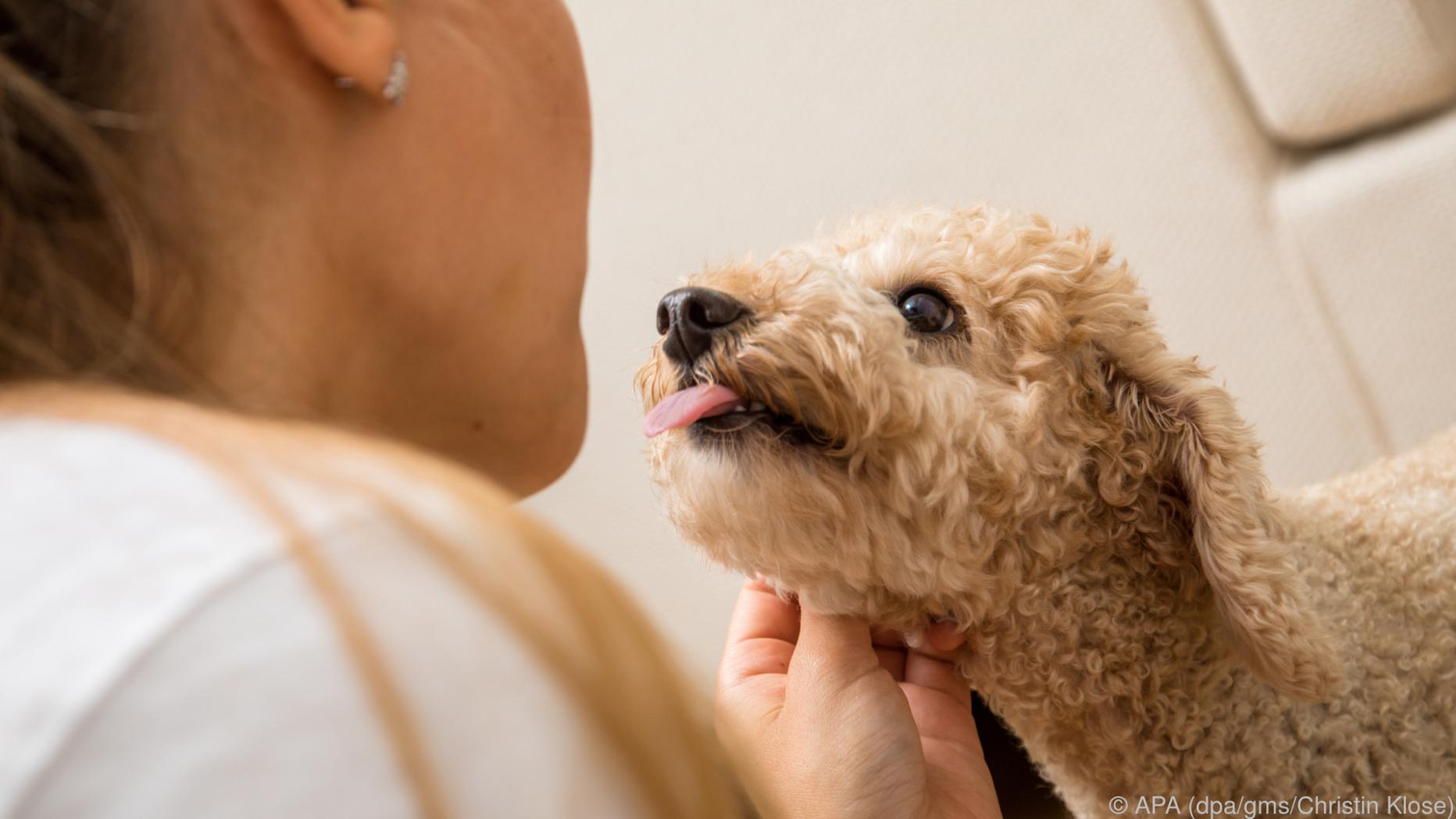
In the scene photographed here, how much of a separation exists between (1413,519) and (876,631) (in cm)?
45

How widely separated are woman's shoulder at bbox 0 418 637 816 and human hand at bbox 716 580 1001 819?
0.29 meters

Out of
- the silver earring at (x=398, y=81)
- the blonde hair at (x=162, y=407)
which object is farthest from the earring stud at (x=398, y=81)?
the blonde hair at (x=162, y=407)

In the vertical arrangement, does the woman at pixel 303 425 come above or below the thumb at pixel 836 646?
above

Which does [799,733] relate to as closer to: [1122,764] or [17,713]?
[1122,764]

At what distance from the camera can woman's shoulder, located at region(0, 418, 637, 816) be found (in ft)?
0.88

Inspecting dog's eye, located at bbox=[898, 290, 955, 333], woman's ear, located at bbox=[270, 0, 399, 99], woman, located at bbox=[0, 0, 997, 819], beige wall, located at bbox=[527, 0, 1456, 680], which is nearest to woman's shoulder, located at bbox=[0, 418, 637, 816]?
woman, located at bbox=[0, 0, 997, 819]

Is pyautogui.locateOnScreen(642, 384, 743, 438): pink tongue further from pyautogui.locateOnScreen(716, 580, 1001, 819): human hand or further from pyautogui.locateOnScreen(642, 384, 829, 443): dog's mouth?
pyautogui.locateOnScreen(716, 580, 1001, 819): human hand

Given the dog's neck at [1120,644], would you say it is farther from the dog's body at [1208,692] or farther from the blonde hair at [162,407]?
the blonde hair at [162,407]

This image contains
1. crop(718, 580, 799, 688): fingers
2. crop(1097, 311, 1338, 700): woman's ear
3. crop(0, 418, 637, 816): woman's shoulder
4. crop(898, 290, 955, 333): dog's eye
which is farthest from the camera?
crop(718, 580, 799, 688): fingers

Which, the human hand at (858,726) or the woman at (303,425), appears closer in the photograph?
the woman at (303,425)

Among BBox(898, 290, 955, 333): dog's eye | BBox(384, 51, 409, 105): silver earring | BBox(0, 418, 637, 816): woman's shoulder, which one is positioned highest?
BBox(384, 51, 409, 105): silver earring

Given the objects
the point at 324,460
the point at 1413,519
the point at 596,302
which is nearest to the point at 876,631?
the point at 1413,519

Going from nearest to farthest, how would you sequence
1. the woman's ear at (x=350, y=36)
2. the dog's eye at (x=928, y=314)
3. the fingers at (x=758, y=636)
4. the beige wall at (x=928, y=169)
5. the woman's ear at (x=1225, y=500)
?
the woman's ear at (x=350, y=36)
the woman's ear at (x=1225, y=500)
the dog's eye at (x=928, y=314)
the fingers at (x=758, y=636)
the beige wall at (x=928, y=169)

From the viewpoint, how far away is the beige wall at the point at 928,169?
4.16ft
